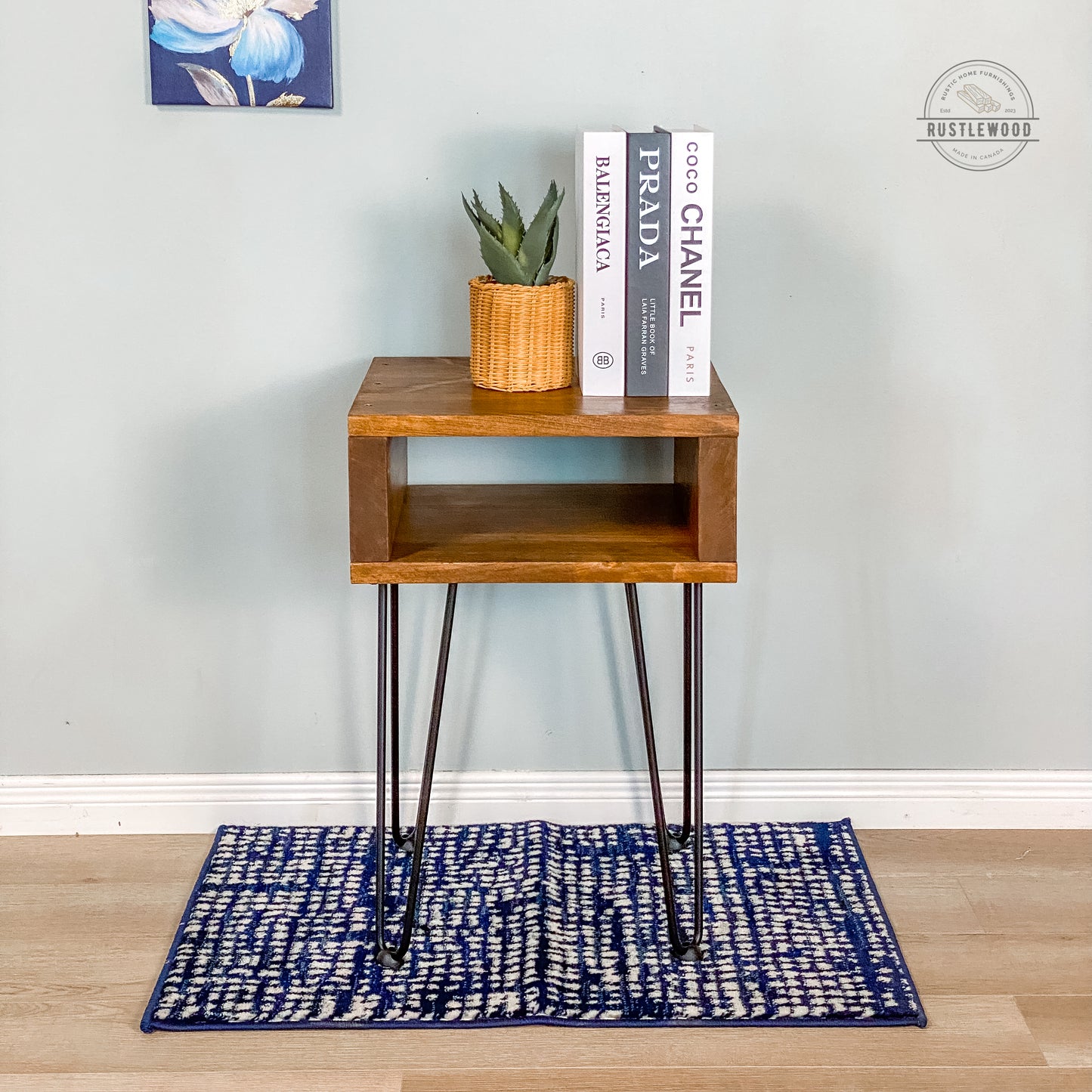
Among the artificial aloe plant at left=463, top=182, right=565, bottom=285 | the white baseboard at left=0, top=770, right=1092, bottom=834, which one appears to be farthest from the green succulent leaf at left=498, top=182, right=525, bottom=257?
the white baseboard at left=0, top=770, right=1092, bottom=834

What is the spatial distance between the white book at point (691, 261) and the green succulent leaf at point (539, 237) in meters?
0.15

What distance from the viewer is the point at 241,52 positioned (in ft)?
5.68

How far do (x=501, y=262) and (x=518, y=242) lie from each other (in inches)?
1.6

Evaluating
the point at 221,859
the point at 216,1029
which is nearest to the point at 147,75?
the point at 221,859

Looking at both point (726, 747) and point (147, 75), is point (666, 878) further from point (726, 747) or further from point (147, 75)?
point (147, 75)

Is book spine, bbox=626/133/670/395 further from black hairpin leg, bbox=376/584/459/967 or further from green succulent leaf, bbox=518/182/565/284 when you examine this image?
black hairpin leg, bbox=376/584/459/967

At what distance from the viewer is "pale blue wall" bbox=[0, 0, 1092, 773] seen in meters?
1.76

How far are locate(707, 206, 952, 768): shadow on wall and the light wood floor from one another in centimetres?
33

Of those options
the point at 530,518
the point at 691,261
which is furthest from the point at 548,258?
the point at 530,518

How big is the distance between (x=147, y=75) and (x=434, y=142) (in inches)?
15.9

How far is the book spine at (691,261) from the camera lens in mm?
1502

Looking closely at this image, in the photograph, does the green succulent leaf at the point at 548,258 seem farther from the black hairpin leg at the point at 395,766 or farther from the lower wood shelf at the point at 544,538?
the black hairpin leg at the point at 395,766

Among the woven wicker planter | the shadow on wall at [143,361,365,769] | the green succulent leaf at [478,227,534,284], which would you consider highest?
the green succulent leaf at [478,227,534,284]

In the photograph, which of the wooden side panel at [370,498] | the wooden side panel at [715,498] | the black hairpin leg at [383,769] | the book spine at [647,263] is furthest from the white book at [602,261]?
the black hairpin leg at [383,769]
